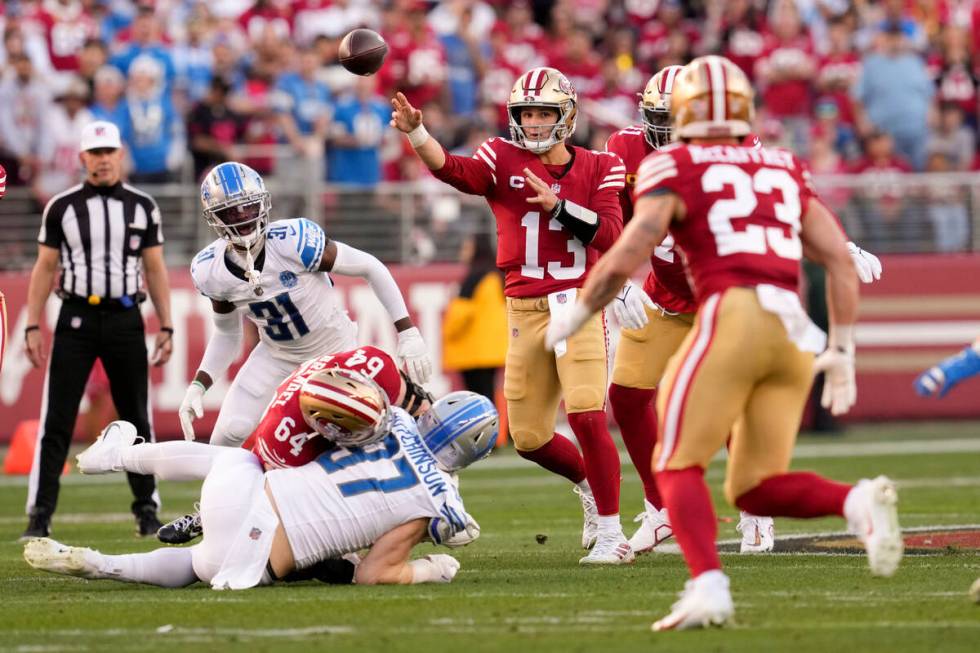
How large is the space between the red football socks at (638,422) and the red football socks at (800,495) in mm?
2262

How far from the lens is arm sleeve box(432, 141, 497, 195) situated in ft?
24.3

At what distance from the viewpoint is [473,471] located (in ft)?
40.9

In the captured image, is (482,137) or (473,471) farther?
(482,137)

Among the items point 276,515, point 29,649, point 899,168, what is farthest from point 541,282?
point 899,168

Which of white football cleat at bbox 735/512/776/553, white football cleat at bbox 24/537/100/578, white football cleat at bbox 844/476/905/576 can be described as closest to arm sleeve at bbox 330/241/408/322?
white football cleat at bbox 735/512/776/553

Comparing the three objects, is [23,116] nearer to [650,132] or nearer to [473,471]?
[473,471]

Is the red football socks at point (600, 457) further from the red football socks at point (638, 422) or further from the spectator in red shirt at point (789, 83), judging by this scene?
the spectator in red shirt at point (789, 83)

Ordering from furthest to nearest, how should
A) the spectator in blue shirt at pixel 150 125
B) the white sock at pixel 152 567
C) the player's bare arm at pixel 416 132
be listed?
the spectator in blue shirt at pixel 150 125, the player's bare arm at pixel 416 132, the white sock at pixel 152 567

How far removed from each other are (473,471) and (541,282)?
5213 mm

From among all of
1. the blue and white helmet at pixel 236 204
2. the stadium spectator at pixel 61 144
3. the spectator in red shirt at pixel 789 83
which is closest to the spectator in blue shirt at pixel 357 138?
the stadium spectator at pixel 61 144

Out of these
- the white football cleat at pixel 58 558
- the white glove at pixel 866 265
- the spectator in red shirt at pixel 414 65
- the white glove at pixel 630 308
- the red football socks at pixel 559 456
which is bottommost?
the white football cleat at pixel 58 558

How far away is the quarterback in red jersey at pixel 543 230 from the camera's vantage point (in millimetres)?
7254

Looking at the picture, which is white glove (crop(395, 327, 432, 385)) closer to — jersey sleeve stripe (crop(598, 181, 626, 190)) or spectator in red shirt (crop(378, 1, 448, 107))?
jersey sleeve stripe (crop(598, 181, 626, 190))

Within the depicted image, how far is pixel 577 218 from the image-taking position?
7219 mm
